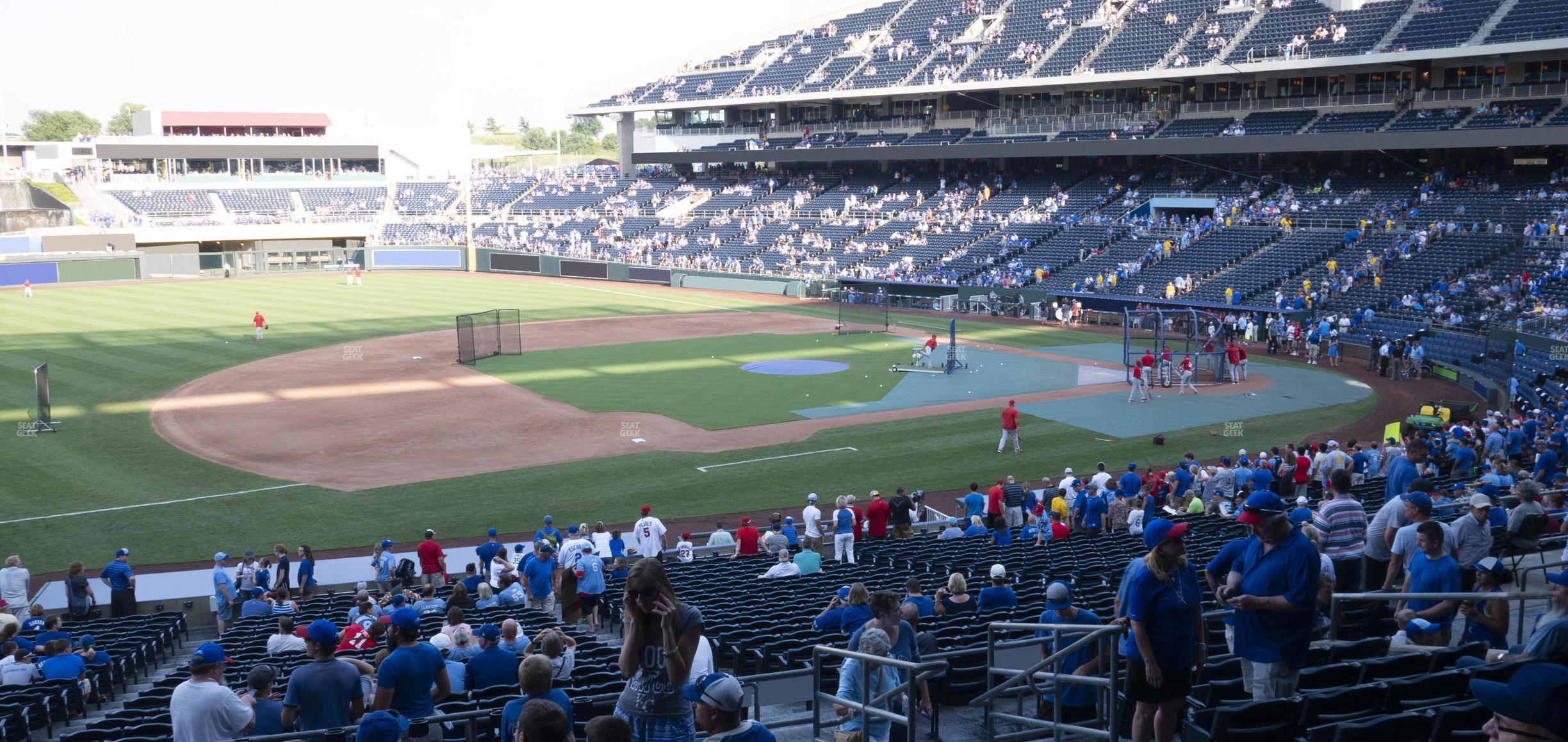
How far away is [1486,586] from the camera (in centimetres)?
823

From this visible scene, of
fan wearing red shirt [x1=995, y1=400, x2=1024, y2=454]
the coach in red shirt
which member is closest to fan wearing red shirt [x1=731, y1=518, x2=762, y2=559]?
the coach in red shirt

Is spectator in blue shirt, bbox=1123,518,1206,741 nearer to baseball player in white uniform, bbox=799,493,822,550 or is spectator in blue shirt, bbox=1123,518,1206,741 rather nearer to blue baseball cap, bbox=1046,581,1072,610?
blue baseball cap, bbox=1046,581,1072,610

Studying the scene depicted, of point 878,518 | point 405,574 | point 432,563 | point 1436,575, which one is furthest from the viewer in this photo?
point 878,518

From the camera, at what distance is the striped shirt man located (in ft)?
32.5

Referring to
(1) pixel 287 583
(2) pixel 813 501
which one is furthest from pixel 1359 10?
(1) pixel 287 583

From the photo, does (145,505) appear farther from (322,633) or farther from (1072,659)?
(1072,659)

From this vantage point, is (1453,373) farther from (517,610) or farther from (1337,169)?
(517,610)

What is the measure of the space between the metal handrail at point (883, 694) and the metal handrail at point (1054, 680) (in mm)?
513

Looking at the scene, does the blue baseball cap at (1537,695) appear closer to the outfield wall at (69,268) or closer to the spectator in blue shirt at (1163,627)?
the spectator in blue shirt at (1163,627)

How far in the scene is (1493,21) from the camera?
4750 centimetres

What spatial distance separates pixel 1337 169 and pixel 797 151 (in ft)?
106

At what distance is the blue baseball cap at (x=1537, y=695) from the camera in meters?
4.06

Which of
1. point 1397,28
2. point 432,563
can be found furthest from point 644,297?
point 432,563

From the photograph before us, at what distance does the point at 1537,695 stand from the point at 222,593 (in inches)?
647
